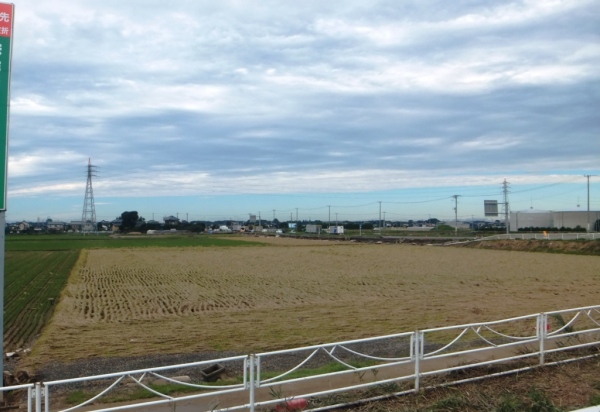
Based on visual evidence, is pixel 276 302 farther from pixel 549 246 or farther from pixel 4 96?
pixel 549 246

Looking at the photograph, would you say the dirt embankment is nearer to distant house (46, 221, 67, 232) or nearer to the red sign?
the red sign

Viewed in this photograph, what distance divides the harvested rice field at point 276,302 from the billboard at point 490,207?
4987cm

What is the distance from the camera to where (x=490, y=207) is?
276 ft

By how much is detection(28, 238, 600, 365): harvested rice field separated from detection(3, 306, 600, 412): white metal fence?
2.83 metres

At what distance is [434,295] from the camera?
70.5 feet

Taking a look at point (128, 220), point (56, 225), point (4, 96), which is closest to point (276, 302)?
point (4, 96)

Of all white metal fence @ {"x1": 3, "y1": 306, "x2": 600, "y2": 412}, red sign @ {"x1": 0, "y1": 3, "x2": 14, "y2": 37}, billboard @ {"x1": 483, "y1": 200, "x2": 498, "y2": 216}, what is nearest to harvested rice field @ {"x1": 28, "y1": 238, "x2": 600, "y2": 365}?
white metal fence @ {"x1": 3, "y1": 306, "x2": 600, "y2": 412}

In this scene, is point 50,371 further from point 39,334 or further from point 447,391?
point 447,391

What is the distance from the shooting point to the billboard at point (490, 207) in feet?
275

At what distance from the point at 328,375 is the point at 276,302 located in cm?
1369

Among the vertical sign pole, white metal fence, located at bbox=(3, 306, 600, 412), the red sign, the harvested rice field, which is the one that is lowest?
the harvested rice field

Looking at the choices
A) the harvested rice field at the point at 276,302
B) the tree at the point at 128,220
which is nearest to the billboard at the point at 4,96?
the harvested rice field at the point at 276,302

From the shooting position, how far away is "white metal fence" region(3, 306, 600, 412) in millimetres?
6152

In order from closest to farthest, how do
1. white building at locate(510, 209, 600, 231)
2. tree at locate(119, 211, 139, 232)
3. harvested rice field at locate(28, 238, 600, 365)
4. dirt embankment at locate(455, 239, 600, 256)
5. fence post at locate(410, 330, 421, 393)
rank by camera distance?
fence post at locate(410, 330, 421, 393), harvested rice field at locate(28, 238, 600, 365), dirt embankment at locate(455, 239, 600, 256), white building at locate(510, 209, 600, 231), tree at locate(119, 211, 139, 232)
